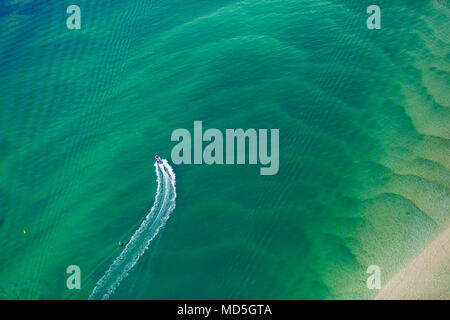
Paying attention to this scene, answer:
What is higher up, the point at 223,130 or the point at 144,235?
the point at 223,130

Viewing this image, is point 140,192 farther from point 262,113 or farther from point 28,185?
point 262,113

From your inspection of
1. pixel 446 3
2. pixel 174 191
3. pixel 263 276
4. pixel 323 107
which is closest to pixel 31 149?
pixel 174 191

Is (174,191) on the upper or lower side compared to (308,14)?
lower

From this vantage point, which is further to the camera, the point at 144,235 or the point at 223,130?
the point at 223,130

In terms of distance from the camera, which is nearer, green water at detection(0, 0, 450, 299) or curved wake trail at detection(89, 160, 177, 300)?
curved wake trail at detection(89, 160, 177, 300)
